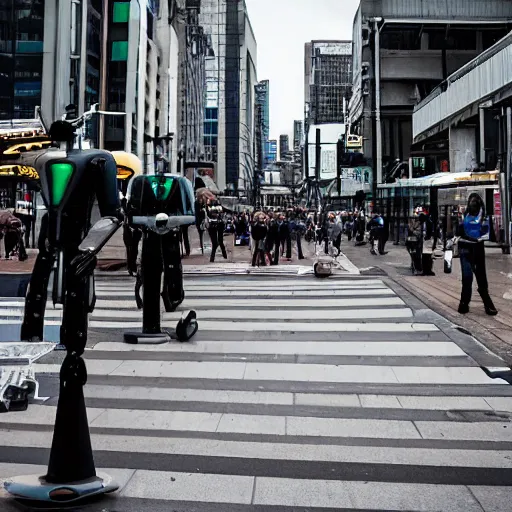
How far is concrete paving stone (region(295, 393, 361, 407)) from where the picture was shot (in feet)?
17.9

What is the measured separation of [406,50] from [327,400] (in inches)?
2574

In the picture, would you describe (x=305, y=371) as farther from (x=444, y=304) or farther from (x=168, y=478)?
(x=444, y=304)

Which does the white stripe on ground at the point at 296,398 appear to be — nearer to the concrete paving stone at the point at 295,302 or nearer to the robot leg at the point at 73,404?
the robot leg at the point at 73,404

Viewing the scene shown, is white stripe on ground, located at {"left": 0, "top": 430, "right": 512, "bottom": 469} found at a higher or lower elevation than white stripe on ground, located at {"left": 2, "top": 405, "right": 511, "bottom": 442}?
lower

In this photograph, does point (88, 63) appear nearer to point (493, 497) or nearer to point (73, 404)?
point (73, 404)

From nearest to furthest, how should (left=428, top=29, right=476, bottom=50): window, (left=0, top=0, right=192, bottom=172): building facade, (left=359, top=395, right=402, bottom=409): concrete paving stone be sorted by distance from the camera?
1. (left=359, top=395, right=402, bottom=409): concrete paving stone
2. (left=0, top=0, right=192, bottom=172): building facade
3. (left=428, top=29, right=476, bottom=50): window

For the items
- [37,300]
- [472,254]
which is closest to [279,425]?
[37,300]

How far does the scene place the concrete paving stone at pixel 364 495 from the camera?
3529 mm

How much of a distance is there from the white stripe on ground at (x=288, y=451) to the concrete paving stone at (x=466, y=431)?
0.90 ft

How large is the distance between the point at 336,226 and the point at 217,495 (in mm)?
20355

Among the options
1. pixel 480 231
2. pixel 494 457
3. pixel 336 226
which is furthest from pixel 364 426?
pixel 336 226

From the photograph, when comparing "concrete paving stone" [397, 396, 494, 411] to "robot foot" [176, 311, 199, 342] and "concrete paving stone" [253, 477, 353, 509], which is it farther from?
"robot foot" [176, 311, 199, 342]

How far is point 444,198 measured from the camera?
29141 mm

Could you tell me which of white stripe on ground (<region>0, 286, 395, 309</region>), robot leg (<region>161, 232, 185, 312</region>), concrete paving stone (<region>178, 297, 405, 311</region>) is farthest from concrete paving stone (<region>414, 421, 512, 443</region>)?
white stripe on ground (<region>0, 286, 395, 309</region>)
